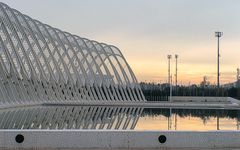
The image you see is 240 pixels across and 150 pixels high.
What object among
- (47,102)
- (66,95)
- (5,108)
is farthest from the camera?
(66,95)

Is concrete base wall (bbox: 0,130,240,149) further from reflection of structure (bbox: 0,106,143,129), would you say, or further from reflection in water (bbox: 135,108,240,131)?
reflection in water (bbox: 135,108,240,131)

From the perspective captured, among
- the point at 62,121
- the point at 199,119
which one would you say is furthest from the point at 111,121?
the point at 199,119

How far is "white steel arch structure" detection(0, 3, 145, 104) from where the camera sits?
113 feet

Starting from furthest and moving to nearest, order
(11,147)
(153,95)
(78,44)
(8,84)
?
(153,95)
(78,44)
(8,84)
(11,147)

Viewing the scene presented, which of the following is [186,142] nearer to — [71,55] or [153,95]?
[71,55]

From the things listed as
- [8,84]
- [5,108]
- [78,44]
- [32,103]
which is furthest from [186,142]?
[78,44]

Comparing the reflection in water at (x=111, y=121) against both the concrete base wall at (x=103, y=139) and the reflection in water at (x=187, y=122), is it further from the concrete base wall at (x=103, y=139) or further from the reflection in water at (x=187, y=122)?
the concrete base wall at (x=103, y=139)

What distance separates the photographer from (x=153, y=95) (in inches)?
2734

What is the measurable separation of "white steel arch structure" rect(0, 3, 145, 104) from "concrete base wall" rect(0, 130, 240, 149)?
20.4 m

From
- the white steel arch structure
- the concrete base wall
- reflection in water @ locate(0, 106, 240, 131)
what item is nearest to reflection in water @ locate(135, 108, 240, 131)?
reflection in water @ locate(0, 106, 240, 131)

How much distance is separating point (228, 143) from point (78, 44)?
1855 inches

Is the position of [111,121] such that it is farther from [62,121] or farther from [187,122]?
[187,122]

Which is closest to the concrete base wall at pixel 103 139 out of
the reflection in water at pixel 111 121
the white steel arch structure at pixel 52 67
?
the reflection in water at pixel 111 121

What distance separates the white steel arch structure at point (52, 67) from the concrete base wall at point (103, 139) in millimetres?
20357
